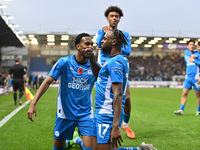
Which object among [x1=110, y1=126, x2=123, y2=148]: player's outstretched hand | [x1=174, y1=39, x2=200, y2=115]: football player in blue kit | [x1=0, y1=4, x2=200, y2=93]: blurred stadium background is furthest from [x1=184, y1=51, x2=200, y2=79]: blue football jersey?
[x1=0, y1=4, x2=200, y2=93]: blurred stadium background

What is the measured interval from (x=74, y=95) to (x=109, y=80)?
1.06 m

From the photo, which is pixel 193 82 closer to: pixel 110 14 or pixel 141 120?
pixel 141 120

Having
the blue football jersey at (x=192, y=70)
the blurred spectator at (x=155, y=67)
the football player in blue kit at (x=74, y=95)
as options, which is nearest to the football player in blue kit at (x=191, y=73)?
the blue football jersey at (x=192, y=70)

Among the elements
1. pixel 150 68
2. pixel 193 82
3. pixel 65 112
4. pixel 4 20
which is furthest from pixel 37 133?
pixel 150 68

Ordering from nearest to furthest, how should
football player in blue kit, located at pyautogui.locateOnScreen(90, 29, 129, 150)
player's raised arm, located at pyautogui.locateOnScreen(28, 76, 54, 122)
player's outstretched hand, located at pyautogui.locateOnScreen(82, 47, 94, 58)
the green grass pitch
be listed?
football player in blue kit, located at pyautogui.locateOnScreen(90, 29, 129, 150) → player's raised arm, located at pyautogui.locateOnScreen(28, 76, 54, 122) → player's outstretched hand, located at pyautogui.locateOnScreen(82, 47, 94, 58) → the green grass pitch

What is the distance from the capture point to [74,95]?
411 cm

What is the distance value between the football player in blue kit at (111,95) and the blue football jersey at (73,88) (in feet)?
2.63

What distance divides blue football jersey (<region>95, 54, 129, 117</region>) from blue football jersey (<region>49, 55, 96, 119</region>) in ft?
2.67

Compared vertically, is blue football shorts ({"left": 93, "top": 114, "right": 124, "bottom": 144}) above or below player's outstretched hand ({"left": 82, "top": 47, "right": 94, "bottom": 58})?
below

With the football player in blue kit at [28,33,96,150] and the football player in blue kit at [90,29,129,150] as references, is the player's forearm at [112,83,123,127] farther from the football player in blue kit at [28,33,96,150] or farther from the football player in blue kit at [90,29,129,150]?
the football player in blue kit at [28,33,96,150]

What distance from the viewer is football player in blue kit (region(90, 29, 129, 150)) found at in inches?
120

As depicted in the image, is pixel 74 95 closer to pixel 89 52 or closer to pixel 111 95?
pixel 89 52

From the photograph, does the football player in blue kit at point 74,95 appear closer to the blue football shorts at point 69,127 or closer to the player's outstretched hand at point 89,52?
the blue football shorts at point 69,127

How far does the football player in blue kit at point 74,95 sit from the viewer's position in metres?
4.02
